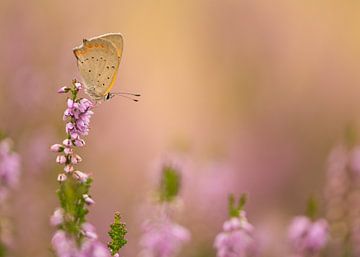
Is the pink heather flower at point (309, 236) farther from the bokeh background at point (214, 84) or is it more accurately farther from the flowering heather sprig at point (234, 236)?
the bokeh background at point (214, 84)

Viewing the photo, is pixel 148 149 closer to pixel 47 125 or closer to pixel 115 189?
pixel 115 189

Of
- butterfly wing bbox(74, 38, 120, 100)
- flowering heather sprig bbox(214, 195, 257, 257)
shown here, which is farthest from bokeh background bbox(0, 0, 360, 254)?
flowering heather sprig bbox(214, 195, 257, 257)

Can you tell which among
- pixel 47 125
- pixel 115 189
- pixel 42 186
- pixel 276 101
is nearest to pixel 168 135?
pixel 276 101

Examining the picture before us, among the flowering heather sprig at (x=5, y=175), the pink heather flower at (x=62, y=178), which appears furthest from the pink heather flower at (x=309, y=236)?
the pink heather flower at (x=62, y=178)

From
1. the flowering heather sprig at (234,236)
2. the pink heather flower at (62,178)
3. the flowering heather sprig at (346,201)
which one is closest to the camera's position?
the pink heather flower at (62,178)

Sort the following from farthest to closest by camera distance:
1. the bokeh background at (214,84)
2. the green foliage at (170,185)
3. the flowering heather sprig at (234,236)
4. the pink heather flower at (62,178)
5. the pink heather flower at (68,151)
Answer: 1. the bokeh background at (214,84)
2. the green foliage at (170,185)
3. the flowering heather sprig at (234,236)
4. the pink heather flower at (68,151)
5. the pink heather flower at (62,178)

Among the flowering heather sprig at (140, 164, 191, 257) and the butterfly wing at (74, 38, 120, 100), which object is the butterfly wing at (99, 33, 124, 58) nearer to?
the butterfly wing at (74, 38, 120, 100)

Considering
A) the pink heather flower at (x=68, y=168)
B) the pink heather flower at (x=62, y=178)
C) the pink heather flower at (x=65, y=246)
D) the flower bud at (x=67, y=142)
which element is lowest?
the pink heather flower at (x=65, y=246)
